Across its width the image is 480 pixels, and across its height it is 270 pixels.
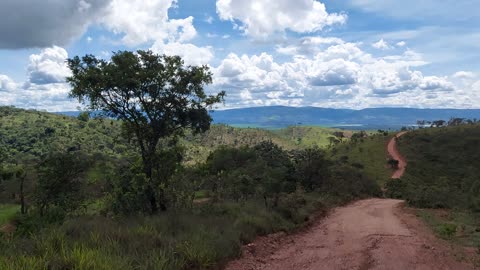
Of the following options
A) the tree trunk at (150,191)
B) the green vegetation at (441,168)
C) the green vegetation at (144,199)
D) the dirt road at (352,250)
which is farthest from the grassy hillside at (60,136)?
the dirt road at (352,250)

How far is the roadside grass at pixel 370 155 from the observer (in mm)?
86625

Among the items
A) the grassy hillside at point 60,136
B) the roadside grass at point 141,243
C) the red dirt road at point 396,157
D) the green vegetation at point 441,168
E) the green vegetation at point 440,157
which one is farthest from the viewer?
the grassy hillside at point 60,136

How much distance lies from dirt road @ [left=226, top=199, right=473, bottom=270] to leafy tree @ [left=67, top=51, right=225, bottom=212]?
554 cm

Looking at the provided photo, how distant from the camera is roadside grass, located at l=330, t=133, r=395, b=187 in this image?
8662cm

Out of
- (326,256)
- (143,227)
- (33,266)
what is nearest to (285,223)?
(326,256)

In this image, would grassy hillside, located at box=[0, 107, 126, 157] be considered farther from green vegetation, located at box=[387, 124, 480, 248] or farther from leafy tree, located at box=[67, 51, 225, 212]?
leafy tree, located at box=[67, 51, 225, 212]

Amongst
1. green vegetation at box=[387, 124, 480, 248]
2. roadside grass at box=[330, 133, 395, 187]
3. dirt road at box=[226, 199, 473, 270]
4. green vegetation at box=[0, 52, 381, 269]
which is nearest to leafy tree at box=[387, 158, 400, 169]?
roadside grass at box=[330, 133, 395, 187]

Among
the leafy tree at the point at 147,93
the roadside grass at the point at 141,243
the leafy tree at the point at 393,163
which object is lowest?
the leafy tree at the point at 393,163

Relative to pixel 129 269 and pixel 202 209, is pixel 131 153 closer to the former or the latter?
pixel 202 209

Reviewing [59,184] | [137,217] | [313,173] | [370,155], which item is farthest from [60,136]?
[137,217]

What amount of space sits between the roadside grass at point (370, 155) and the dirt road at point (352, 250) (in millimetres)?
66849

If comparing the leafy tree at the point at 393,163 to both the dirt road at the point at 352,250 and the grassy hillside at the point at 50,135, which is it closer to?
the grassy hillside at the point at 50,135

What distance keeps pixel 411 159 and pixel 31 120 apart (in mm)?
141975

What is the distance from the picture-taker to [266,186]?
21484 millimetres
